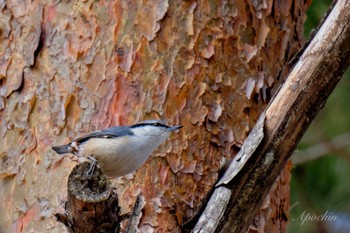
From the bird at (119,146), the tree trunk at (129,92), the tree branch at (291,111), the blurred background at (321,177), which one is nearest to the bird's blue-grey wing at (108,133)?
the bird at (119,146)

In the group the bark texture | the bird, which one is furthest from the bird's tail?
the bark texture

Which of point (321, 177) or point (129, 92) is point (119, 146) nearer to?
point (129, 92)

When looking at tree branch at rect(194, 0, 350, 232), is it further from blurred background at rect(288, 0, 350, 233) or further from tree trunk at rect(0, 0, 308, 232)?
blurred background at rect(288, 0, 350, 233)

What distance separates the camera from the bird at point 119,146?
1.96 metres

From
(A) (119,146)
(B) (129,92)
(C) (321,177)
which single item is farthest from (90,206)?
(C) (321,177)

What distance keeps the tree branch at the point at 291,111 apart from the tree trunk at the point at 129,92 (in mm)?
228

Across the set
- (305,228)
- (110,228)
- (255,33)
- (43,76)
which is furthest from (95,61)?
(305,228)

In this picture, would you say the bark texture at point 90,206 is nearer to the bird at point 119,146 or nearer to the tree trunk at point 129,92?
the bird at point 119,146

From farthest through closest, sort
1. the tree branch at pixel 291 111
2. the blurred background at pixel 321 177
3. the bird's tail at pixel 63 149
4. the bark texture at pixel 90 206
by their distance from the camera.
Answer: the blurred background at pixel 321 177, the bird's tail at pixel 63 149, the tree branch at pixel 291 111, the bark texture at pixel 90 206

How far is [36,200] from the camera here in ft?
6.98

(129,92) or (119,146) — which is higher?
(129,92)

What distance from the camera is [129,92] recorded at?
2.16 metres

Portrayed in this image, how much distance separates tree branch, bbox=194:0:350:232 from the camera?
1.93 m

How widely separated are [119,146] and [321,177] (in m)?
1.76
